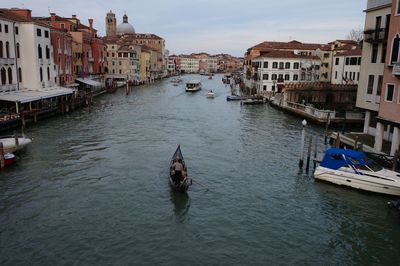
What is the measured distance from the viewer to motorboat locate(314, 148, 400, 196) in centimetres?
1691

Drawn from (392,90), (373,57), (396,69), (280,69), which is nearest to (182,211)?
(396,69)

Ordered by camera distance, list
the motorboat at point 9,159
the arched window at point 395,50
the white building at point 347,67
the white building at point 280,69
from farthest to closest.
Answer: the white building at point 280,69 < the white building at point 347,67 < the motorboat at point 9,159 < the arched window at point 395,50

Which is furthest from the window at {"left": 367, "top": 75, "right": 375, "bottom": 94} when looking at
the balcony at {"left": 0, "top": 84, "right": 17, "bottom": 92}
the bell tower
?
the bell tower

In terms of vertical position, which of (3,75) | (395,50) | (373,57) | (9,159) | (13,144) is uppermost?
(395,50)

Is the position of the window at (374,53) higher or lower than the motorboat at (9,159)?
higher

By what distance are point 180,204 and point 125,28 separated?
485 feet

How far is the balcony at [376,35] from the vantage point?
23.7 meters

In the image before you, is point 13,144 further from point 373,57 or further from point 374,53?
point 374,53

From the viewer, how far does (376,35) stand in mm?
24156

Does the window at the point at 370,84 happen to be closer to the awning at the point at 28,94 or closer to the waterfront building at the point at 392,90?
the waterfront building at the point at 392,90

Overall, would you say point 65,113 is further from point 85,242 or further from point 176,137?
point 85,242

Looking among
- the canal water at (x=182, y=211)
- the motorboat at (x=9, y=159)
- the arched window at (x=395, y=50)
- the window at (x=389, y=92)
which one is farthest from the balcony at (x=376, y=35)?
the motorboat at (x=9, y=159)

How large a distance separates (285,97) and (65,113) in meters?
26.5

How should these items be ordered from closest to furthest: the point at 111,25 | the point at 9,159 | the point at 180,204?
the point at 180,204
the point at 9,159
the point at 111,25
